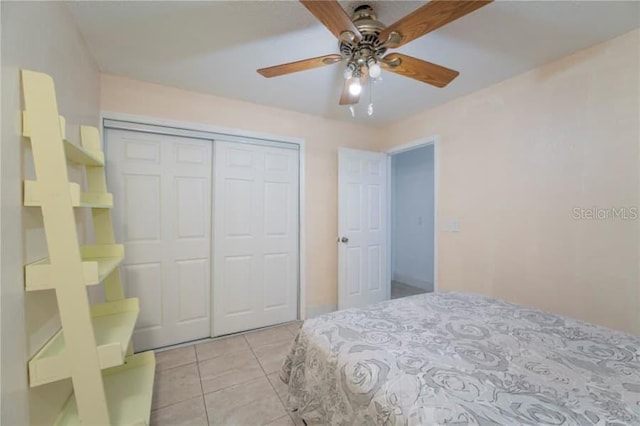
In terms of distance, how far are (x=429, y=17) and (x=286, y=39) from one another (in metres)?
0.93

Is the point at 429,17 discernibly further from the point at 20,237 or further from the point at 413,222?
the point at 413,222

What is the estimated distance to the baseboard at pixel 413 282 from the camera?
4.09 m

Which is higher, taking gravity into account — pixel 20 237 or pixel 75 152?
pixel 75 152

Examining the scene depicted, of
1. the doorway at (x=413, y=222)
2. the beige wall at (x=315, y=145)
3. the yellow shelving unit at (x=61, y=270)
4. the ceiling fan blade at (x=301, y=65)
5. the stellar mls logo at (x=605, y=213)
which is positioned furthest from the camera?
the doorway at (x=413, y=222)

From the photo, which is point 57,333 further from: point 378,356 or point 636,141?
point 636,141

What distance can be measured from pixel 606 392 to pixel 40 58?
251 cm

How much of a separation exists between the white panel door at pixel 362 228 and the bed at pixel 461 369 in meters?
1.45

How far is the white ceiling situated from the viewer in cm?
144

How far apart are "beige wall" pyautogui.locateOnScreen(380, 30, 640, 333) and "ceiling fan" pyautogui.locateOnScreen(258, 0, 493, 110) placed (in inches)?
36.8

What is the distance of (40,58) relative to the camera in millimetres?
1124

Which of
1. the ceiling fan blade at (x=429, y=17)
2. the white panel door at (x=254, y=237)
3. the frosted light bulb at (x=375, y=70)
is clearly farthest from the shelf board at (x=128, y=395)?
the ceiling fan blade at (x=429, y=17)

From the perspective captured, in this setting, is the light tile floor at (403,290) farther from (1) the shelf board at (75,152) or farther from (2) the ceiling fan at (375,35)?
(1) the shelf board at (75,152)

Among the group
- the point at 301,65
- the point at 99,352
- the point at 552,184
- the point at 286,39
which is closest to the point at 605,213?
the point at 552,184

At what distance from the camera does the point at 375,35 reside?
1364 millimetres
